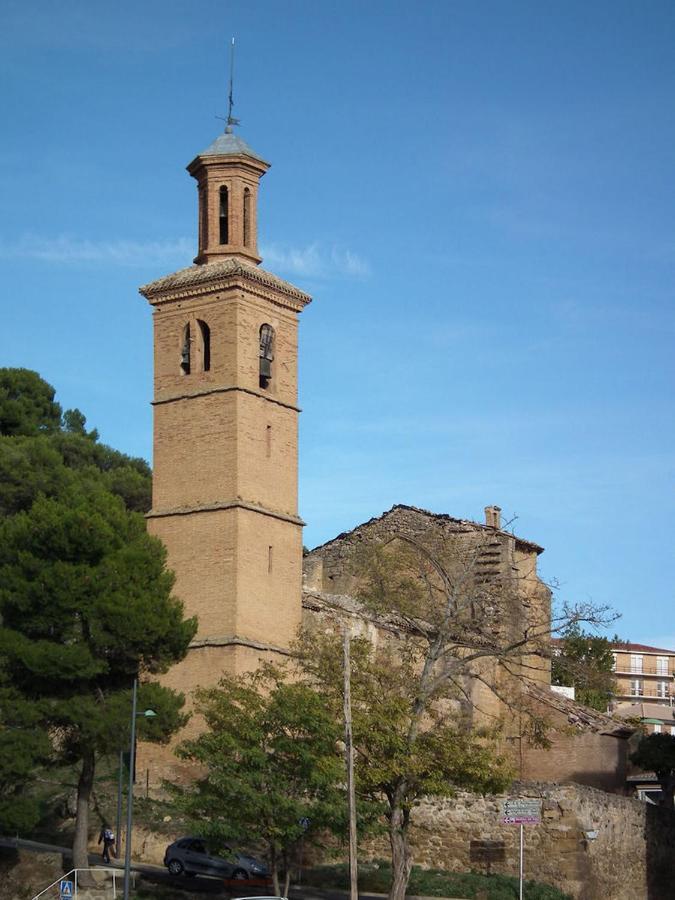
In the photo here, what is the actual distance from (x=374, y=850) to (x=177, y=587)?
9.04m

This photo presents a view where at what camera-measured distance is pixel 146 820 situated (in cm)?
4338

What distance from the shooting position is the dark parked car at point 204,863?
39.8m

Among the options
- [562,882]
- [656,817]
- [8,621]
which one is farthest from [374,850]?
[8,621]

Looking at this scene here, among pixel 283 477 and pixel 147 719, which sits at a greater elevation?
pixel 283 477

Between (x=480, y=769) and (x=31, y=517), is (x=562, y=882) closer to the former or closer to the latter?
(x=480, y=769)

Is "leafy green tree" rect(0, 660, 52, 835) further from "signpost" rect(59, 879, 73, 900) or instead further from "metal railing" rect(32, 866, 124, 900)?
"signpost" rect(59, 879, 73, 900)

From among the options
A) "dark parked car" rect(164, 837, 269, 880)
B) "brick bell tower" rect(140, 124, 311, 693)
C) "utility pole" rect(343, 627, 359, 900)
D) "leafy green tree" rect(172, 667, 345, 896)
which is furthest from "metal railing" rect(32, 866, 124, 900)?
"brick bell tower" rect(140, 124, 311, 693)

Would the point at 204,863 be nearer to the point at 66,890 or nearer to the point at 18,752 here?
the point at 66,890

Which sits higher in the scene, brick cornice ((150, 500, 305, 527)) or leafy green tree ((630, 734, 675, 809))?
brick cornice ((150, 500, 305, 527))

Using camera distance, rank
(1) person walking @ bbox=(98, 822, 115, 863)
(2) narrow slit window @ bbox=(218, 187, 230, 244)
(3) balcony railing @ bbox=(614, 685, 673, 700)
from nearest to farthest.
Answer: (1) person walking @ bbox=(98, 822, 115, 863)
(2) narrow slit window @ bbox=(218, 187, 230, 244)
(3) balcony railing @ bbox=(614, 685, 673, 700)

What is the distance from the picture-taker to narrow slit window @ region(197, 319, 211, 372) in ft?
159

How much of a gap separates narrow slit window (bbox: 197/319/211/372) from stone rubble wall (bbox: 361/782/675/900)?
14052mm

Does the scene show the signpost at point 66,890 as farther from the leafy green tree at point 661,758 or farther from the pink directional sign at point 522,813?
the leafy green tree at point 661,758

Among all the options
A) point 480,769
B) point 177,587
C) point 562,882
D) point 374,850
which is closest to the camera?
point 480,769
